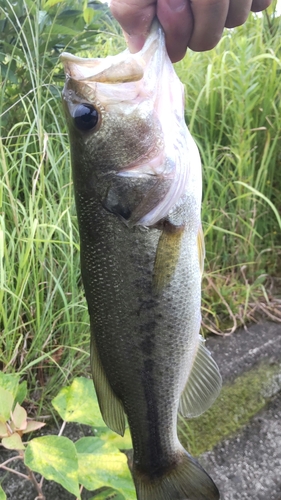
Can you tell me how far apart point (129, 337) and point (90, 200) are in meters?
0.33

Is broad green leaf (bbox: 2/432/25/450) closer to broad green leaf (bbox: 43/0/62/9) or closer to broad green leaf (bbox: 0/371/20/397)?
broad green leaf (bbox: 0/371/20/397)

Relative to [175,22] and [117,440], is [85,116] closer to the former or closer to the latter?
[175,22]

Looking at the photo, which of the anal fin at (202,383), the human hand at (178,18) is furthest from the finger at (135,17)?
the anal fin at (202,383)

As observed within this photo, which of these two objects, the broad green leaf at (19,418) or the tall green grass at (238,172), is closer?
the broad green leaf at (19,418)

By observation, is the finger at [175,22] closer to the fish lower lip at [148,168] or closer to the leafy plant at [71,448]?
the fish lower lip at [148,168]

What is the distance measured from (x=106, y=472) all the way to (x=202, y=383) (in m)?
0.36

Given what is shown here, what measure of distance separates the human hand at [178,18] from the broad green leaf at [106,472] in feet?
3.47

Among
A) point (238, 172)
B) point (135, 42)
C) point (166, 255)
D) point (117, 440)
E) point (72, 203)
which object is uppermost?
point (135, 42)

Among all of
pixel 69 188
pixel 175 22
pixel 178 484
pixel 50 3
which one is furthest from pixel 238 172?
pixel 178 484

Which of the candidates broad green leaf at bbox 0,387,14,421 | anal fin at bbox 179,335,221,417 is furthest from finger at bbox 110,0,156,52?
broad green leaf at bbox 0,387,14,421

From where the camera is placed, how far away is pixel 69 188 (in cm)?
188

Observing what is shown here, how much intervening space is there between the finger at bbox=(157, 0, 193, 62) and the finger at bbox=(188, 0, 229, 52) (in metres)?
0.01

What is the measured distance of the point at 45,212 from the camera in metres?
1.64

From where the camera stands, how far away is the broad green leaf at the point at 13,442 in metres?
1.09
